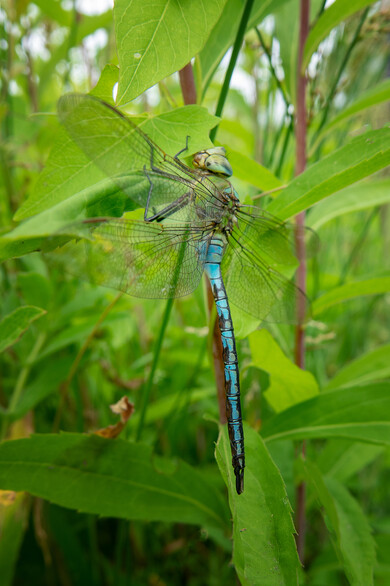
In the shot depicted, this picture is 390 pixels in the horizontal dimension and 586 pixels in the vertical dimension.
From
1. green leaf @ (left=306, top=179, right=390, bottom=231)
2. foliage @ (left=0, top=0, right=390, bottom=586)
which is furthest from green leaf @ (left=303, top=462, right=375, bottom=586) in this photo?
green leaf @ (left=306, top=179, right=390, bottom=231)

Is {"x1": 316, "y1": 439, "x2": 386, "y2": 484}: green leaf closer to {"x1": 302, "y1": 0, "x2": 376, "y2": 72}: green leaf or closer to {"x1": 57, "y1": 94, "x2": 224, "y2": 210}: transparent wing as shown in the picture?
{"x1": 57, "y1": 94, "x2": 224, "y2": 210}: transparent wing

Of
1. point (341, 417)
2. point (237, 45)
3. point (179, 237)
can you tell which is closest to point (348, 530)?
point (341, 417)

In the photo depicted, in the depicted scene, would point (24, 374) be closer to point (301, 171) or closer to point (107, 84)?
point (107, 84)

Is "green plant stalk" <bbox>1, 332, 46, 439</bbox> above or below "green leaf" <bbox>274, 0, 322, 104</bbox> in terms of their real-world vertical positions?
below

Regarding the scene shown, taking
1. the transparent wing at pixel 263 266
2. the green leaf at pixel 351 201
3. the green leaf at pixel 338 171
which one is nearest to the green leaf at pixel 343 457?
the transparent wing at pixel 263 266

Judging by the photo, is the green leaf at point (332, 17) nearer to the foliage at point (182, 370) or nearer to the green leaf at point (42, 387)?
the foliage at point (182, 370)

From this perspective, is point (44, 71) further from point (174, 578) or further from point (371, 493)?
point (371, 493)

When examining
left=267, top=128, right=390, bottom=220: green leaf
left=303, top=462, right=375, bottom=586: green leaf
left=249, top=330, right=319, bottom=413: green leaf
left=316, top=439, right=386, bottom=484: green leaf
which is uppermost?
left=267, top=128, right=390, bottom=220: green leaf
